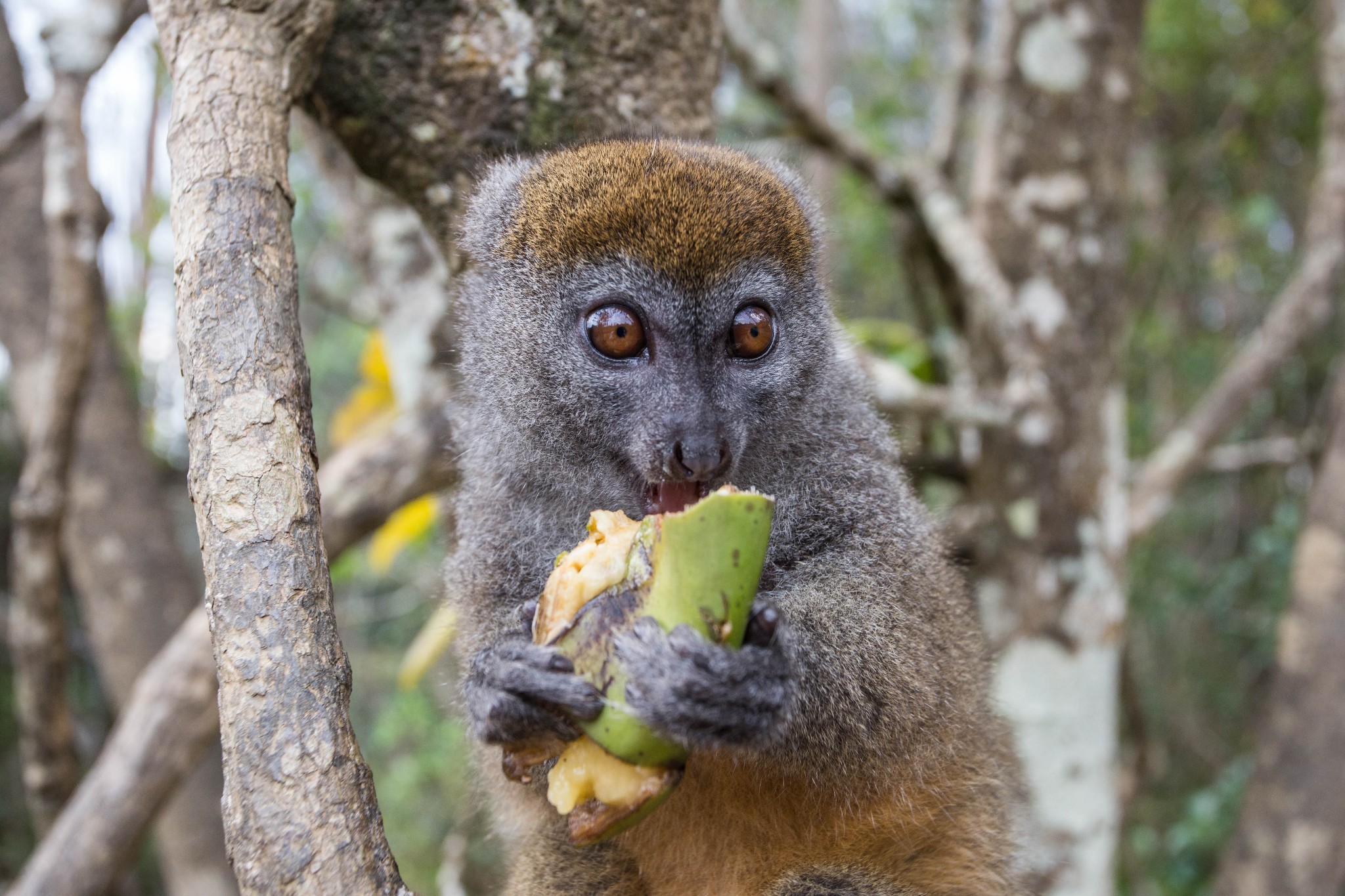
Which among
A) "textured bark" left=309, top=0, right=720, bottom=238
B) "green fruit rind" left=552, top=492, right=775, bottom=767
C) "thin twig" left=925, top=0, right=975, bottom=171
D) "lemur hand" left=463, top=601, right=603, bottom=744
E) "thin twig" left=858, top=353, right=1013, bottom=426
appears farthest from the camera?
"thin twig" left=925, top=0, right=975, bottom=171

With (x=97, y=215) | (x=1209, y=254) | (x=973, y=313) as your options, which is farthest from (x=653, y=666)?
(x=1209, y=254)

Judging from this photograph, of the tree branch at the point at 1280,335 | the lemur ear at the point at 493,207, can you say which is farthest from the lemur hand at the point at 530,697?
the tree branch at the point at 1280,335

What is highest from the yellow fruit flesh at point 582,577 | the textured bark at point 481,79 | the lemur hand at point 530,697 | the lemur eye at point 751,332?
the textured bark at point 481,79

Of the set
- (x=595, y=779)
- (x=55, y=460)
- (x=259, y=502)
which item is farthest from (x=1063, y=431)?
(x=55, y=460)

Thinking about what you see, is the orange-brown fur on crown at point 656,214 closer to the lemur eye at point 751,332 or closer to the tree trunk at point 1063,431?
the lemur eye at point 751,332

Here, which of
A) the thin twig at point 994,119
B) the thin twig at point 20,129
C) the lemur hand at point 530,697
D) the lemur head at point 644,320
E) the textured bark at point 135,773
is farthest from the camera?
the thin twig at point 994,119

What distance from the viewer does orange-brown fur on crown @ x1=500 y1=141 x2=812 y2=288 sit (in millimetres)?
2324

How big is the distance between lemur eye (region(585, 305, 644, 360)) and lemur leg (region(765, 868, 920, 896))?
4.12 ft

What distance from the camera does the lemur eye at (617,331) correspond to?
7.70 feet

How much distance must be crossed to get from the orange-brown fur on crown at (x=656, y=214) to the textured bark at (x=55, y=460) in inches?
68.6

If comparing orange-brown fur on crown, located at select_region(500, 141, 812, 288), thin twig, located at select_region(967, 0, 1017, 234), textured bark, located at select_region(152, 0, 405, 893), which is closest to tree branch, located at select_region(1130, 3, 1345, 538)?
thin twig, located at select_region(967, 0, 1017, 234)

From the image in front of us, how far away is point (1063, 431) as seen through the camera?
4.97 m

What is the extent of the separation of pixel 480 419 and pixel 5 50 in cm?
419

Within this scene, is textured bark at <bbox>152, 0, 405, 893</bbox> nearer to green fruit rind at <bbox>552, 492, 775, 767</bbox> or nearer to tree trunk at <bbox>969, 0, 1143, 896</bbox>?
green fruit rind at <bbox>552, 492, 775, 767</bbox>
